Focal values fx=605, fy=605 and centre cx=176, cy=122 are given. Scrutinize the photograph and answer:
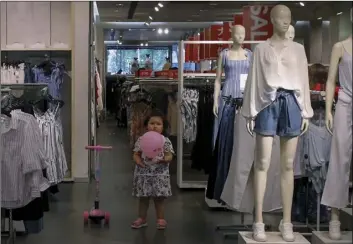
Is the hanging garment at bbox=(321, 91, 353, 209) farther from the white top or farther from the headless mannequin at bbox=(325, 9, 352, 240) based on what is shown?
the white top

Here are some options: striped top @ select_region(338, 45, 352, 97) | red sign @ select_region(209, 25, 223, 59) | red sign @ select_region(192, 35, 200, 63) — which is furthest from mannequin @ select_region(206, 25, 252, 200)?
red sign @ select_region(192, 35, 200, 63)

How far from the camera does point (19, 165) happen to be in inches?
181

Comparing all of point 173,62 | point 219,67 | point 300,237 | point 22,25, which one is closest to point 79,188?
point 22,25

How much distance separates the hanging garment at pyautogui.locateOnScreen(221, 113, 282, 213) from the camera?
Answer: 467 centimetres

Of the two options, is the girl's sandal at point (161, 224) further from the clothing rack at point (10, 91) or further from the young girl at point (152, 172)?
the clothing rack at point (10, 91)

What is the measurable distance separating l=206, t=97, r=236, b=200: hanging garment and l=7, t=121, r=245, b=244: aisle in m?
0.51

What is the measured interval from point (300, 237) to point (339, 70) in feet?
3.72

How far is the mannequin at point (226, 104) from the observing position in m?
5.30

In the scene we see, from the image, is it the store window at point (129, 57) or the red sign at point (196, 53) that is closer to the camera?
the red sign at point (196, 53)

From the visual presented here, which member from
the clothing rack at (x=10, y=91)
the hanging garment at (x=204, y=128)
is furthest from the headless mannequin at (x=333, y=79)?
the hanging garment at (x=204, y=128)

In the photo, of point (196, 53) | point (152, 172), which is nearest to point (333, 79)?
point (152, 172)

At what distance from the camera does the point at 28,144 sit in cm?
462

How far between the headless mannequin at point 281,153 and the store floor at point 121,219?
1.44m

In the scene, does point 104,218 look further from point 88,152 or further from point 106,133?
point 106,133
